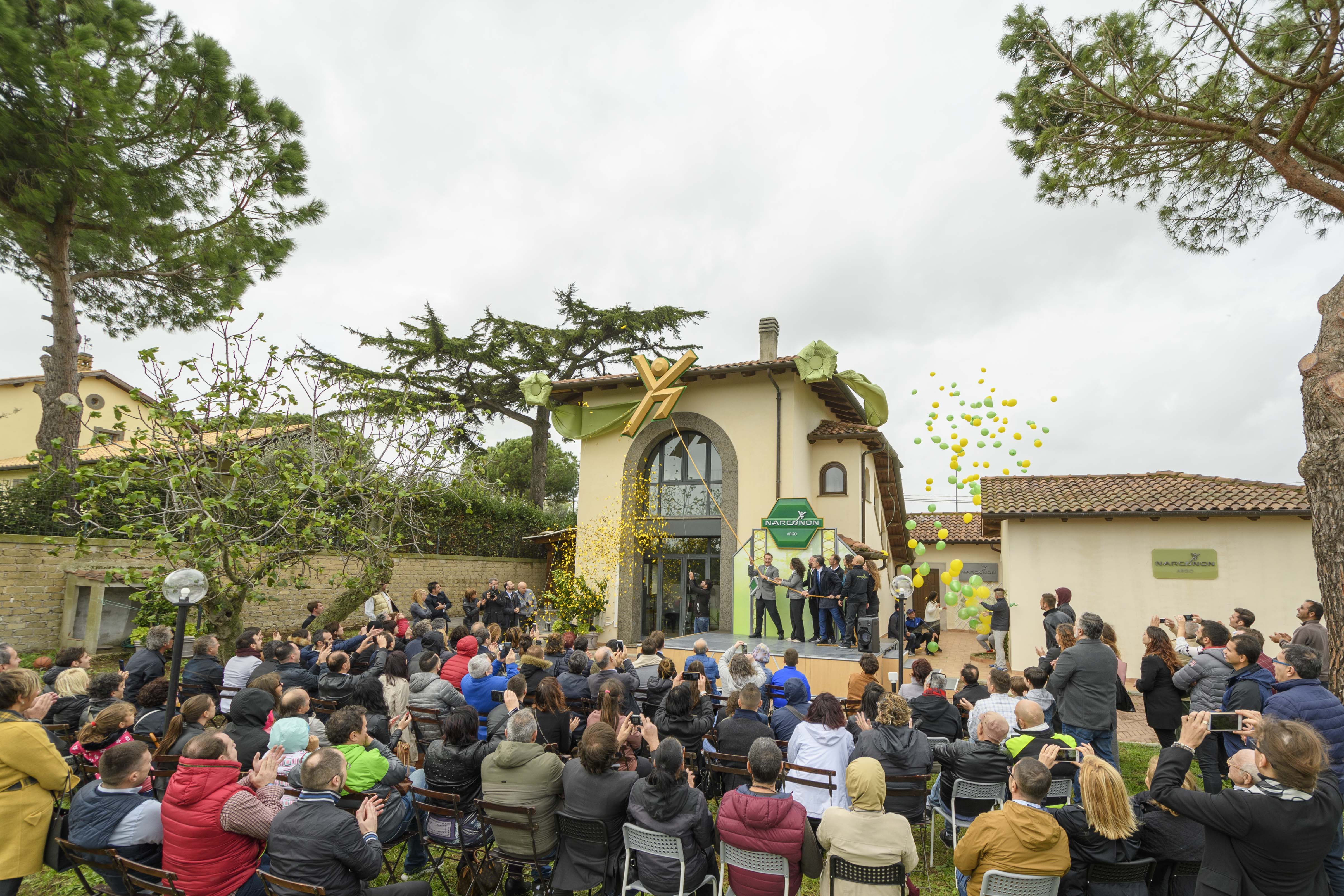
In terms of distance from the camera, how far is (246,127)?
1202 cm

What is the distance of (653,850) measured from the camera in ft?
12.3

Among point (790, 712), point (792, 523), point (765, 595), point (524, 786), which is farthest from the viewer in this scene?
point (792, 523)

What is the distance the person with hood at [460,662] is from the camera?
21.9 ft

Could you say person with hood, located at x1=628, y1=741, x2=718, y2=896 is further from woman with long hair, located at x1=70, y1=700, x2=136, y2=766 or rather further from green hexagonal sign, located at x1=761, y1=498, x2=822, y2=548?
green hexagonal sign, located at x1=761, y1=498, x2=822, y2=548

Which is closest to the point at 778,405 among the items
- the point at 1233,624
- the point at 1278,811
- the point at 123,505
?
the point at 1233,624

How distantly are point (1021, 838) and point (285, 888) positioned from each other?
3.51m

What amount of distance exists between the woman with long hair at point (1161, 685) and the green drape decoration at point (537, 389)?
39.6 feet

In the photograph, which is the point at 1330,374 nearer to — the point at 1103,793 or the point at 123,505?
the point at 1103,793

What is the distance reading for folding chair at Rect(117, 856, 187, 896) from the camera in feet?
10.5

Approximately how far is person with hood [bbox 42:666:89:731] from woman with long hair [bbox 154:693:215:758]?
50.2 inches

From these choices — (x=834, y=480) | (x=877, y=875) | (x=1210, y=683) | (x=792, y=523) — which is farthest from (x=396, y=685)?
(x=834, y=480)

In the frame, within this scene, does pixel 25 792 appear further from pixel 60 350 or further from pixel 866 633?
pixel 60 350

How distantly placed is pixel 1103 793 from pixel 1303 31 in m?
8.22

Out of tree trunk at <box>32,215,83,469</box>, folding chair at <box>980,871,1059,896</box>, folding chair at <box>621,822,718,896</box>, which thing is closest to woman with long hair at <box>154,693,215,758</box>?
folding chair at <box>621,822,718,896</box>
